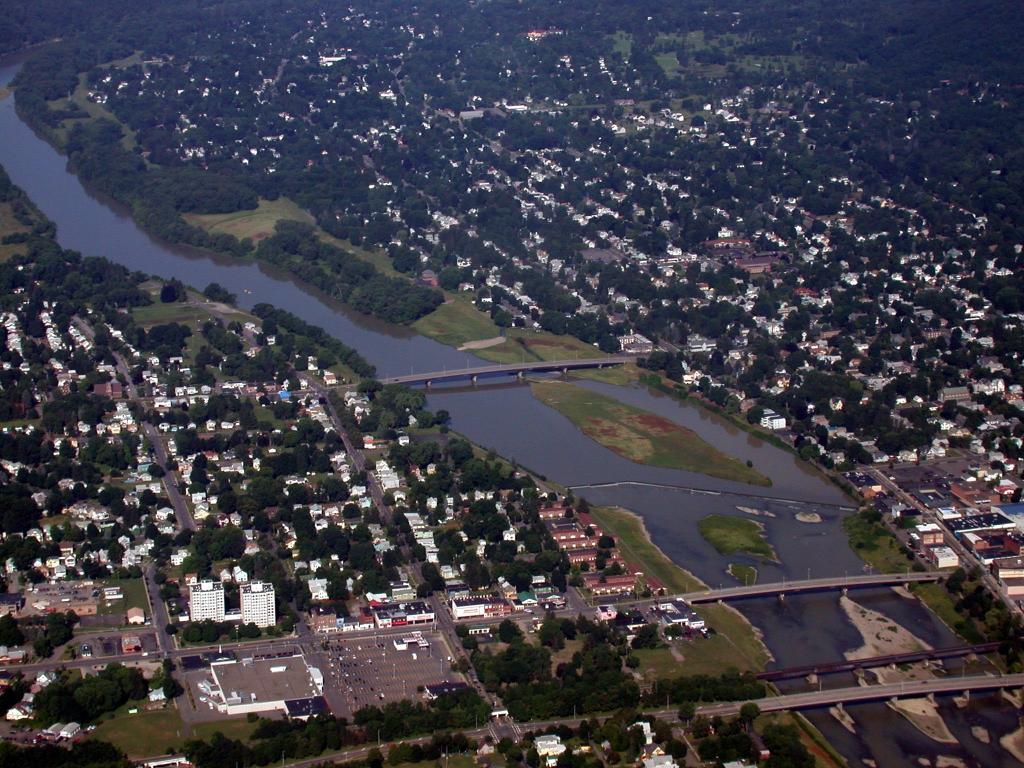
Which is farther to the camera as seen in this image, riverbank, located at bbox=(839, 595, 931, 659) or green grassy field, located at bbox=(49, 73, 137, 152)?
green grassy field, located at bbox=(49, 73, 137, 152)

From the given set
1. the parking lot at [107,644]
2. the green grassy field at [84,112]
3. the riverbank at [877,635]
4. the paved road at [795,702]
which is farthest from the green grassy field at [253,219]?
the paved road at [795,702]

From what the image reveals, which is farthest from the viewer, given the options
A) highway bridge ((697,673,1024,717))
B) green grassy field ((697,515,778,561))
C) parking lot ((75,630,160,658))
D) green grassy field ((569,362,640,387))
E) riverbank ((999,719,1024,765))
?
green grassy field ((569,362,640,387))

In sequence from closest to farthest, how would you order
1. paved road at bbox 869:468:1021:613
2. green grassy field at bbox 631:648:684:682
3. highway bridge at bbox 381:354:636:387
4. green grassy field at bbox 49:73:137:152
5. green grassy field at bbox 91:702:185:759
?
1. green grassy field at bbox 91:702:185:759
2. green grassy field at bbox 631:648:684:682
3. paved road at bbox 869:468:1021:613
4. highway bridge at bbox 381:354:636:387
5. green grassy field at bbox 49:73:137:152


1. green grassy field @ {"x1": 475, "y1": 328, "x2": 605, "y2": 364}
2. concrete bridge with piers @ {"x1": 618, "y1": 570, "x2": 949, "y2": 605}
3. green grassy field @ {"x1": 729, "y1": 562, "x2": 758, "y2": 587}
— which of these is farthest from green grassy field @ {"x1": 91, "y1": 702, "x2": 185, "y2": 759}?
green grassy field @ {"x1": 475, "y1": 328, "x2": 605, "y2": 364}

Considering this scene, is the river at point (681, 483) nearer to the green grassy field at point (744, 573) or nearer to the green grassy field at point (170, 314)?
the green grassy field at point (744, 573)

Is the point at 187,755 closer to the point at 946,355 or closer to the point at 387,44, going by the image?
the point at 946,355

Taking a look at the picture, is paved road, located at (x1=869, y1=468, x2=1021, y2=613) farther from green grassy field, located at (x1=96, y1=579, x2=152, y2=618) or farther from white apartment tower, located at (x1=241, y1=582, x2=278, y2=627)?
green grassy field, located at (x1=96, y1=579, x2=152, y2=618)

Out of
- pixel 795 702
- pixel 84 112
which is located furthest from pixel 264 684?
pixel 84 112
